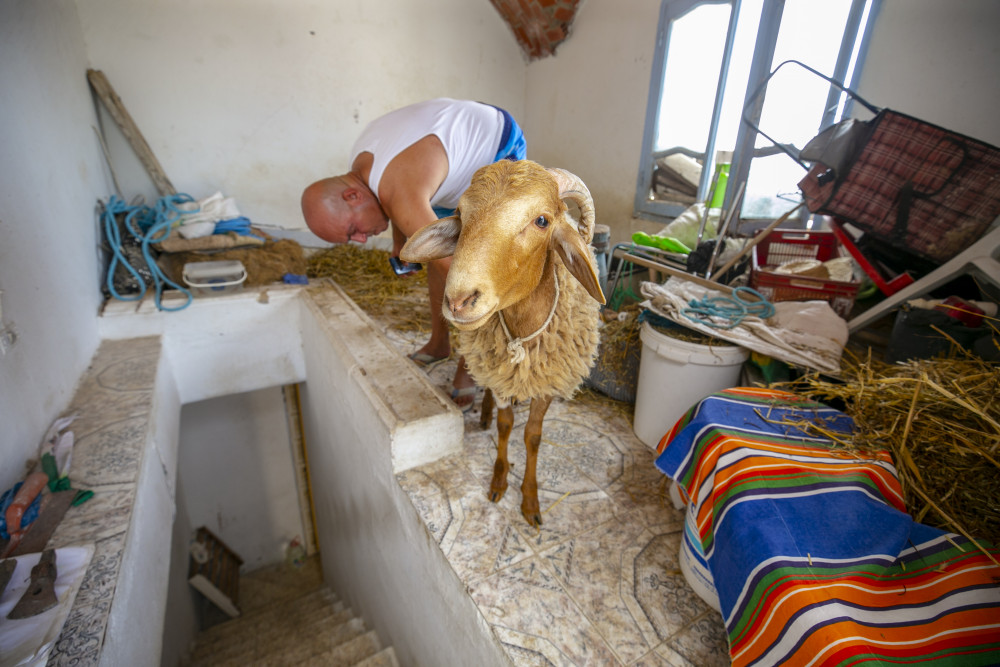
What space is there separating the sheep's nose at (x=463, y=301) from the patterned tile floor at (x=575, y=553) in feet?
3.10

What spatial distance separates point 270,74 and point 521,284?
4.94 meters

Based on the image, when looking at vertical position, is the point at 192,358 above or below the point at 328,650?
above

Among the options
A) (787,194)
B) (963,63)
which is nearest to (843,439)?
(787,194)

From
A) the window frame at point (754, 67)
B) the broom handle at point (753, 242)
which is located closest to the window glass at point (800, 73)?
the window frame at point (754, 67)

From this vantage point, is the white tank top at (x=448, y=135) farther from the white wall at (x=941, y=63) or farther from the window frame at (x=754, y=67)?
the white wall at (x=941, y=63)

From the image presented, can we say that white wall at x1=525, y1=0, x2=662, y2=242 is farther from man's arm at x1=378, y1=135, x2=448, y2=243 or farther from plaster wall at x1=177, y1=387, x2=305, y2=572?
plaster wall at x1=177, y1=387, x2=305, y2=572

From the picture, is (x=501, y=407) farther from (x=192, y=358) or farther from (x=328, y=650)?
(x=192, y=358)

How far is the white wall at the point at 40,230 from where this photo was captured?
6.04 feet

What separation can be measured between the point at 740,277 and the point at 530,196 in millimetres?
2176

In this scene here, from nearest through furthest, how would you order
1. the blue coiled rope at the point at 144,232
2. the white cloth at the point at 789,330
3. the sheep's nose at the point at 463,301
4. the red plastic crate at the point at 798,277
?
the sheep's nose at the point at 463,301, the white cloth at the point at 789,330, the red plastic crate at the point at 798,277, the blue coiled rope at the point at 144,232

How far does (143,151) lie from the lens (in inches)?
164

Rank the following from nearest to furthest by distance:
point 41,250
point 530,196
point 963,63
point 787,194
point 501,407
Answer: point 530,196 < point 501,407 < point 41,250 < point 963,63 < point 787,194

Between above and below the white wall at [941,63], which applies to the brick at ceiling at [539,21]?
above

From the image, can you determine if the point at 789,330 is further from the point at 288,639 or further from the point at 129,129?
the point at 129,129
